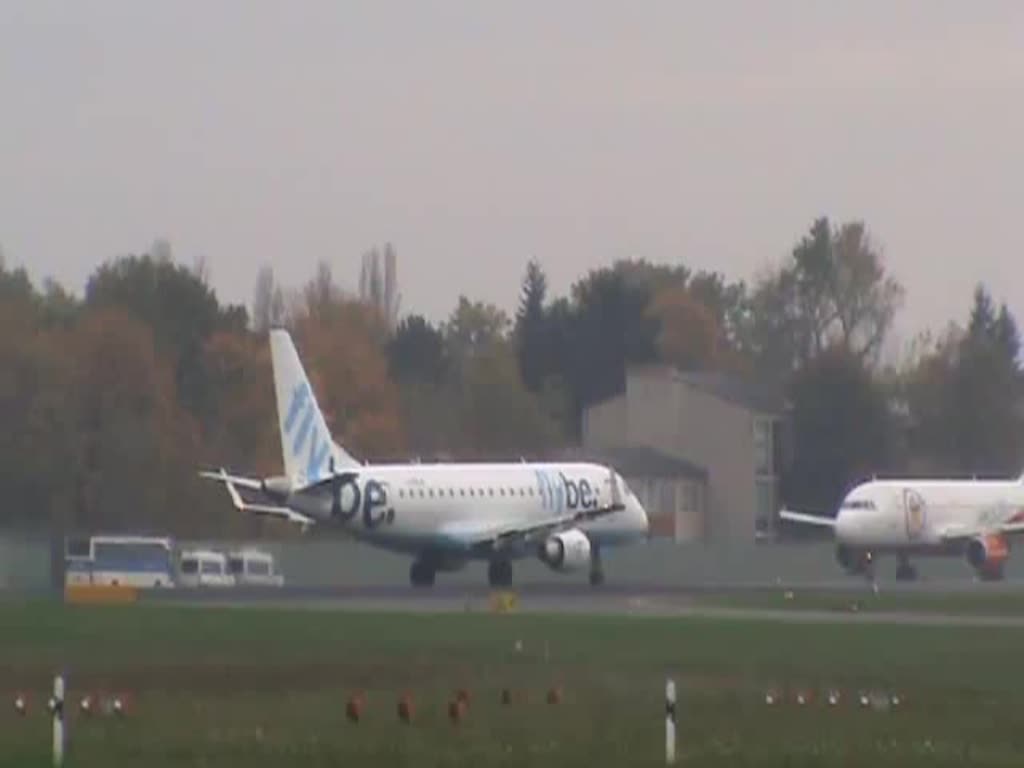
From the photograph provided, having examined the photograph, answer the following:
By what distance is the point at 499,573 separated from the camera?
299 ft

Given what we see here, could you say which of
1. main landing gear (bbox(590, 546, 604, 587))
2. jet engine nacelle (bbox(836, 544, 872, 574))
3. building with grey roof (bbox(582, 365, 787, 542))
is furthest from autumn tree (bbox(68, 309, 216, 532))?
main landing gear (bbox(590, 546, 604, 587))

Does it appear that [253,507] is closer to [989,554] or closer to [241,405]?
[989,554]

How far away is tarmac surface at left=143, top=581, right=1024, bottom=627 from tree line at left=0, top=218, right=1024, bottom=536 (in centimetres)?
2544

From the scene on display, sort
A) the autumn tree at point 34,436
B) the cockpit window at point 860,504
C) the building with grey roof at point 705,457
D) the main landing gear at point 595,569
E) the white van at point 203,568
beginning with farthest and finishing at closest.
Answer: the building with grey roof at point 705,457
the autumn tree at point 34,436
the cockpit window at point 860,504
the white van at point 203,568
the main landing gear at point 595,569

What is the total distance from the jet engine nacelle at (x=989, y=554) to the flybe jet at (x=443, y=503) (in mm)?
16198

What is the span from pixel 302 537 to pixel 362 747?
87.4 meters

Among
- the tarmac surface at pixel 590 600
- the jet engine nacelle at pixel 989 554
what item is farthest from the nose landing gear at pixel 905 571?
the tarmac surface at pixel 590 600

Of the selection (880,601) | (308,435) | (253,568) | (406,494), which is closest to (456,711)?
(880,601)

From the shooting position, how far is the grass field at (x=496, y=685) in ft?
95.9

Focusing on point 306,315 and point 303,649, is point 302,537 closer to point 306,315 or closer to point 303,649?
point 306,315

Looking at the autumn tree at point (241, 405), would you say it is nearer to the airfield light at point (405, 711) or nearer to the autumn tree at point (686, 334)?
the autumn tree at point (686, 334)

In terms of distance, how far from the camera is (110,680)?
135ft

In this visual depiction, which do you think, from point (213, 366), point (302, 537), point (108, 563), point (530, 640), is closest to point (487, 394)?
point (213, 366)

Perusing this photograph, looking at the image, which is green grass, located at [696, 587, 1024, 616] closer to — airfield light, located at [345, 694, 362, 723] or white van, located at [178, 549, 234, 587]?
white van, located at [178, 549, 234, 587]
